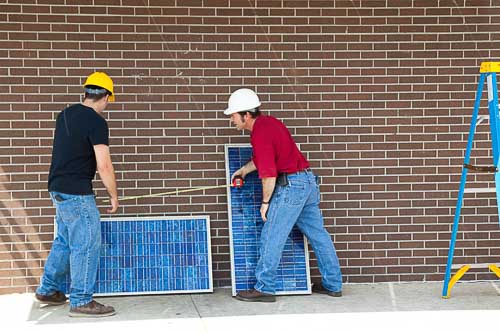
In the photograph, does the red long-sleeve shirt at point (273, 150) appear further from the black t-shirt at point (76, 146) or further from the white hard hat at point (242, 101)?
the black t-shirt at point (76, 146)

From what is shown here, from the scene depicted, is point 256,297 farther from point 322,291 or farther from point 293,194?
point 293,194

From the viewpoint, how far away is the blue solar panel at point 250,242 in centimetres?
689

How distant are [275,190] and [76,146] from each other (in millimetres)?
1784

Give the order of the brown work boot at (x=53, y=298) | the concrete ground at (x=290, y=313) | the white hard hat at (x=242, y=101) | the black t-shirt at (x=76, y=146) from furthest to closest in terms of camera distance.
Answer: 1. the white hard hat at (x=242, y=101)
2. the brown work boot at (x=53, y=298)
3. the black t-shirt at (x=76, y=146)
4. the concrete ground at (x=290, y=313)

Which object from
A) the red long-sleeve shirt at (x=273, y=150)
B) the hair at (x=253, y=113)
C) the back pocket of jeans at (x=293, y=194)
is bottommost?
the back pocket of jeans at (x=293, y=194)

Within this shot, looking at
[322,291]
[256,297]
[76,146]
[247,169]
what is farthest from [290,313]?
[76,146]

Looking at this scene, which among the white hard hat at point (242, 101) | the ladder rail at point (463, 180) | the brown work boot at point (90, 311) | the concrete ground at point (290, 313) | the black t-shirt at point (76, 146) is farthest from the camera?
Answer: the white hard hat at point (242, 101)

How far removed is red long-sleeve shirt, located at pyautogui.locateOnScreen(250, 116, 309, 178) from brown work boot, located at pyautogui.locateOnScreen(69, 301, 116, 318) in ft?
5.66

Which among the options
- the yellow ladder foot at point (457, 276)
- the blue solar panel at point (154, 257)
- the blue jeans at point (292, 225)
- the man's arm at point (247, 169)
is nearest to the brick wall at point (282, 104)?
the blue solar panel at point (154, 257)

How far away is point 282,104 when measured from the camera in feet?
23.7

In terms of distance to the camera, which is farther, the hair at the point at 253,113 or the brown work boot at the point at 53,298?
the hair at the point at 253,113

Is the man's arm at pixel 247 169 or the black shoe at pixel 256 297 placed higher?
the man's arm at pixel 247 169

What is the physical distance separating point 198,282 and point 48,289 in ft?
4.39

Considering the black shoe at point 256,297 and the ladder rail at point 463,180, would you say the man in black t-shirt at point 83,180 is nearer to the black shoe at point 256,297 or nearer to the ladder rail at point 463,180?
the black shoe at point 256,297
